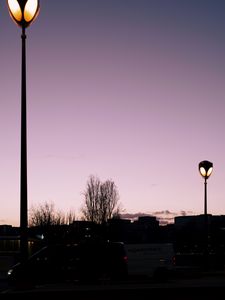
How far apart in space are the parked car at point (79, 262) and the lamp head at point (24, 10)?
1781 centimetres

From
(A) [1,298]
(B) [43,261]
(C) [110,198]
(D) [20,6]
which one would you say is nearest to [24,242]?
(A) [1,298]

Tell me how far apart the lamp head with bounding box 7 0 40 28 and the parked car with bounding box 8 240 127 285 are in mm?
17811

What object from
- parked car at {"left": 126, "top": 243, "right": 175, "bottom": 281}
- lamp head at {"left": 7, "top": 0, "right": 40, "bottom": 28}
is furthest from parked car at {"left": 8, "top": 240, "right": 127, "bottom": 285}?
lamp head at {"left": 7, "top": 0, "right": 40, "bottom": 28}

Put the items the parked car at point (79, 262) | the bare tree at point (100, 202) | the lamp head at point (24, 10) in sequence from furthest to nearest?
the bare tree at point (100, 202), the parked car at point (79, 262), the lamp head at point (24, 10)

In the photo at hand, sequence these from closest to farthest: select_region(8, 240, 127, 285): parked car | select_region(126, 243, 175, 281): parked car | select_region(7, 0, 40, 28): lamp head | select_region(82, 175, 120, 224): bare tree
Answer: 1. select_region(7, 0, 40, 28): lamp head
2. select_region(8, 240, 127, 285): parked car
3. select_region(126, 243, 175, 281): parked car
4. select_region(82, 175, 120, 224): bare tree

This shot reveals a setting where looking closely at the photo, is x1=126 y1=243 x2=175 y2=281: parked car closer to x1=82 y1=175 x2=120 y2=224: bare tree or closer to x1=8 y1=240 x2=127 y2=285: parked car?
x1=8 y1=240 x2=127 y2=285: parked car

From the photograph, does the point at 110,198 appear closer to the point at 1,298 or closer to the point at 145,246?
the point at 145,246

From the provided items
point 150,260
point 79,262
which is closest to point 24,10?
point 79,262

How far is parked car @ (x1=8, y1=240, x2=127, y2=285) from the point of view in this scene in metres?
29.0

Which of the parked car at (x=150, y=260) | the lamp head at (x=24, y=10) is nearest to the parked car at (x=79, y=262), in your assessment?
the parked car at (x=150, y=260)

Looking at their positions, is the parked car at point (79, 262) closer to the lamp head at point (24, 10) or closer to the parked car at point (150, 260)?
the parked car at point (150, 260)

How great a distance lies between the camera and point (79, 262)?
29469mm

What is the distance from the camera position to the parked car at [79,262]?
29016 mm

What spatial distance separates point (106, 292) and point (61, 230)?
84389 mm
